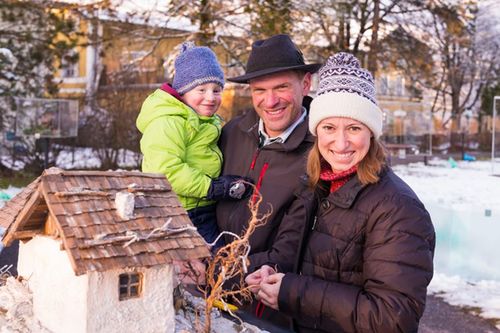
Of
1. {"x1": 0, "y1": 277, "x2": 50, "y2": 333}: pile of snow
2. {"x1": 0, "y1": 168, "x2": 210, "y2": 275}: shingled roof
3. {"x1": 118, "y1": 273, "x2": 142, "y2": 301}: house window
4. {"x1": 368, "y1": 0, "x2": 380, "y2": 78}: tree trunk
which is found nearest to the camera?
{"x1": 0, "y1": 168, "x2": 210, "y2": 275}: shingled roof

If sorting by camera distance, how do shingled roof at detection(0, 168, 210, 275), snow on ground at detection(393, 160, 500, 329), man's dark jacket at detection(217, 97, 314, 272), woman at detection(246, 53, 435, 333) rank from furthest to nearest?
1. snow on ground at detection(393, 160, 500, 329)
2. man's dark jacket at detection(217, 97, 314, 272)
3. woman at detection(246, 53, 435, 333)
4. shingled roof at detection(0, 168, 210, 275)

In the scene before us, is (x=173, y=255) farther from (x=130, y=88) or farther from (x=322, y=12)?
(x=130, y=88)

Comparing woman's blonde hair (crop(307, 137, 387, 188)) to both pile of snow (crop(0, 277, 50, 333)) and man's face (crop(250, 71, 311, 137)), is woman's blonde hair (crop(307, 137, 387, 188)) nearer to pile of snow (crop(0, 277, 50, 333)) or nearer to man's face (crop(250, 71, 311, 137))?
man's face (crop(250, 71, 311, 137))

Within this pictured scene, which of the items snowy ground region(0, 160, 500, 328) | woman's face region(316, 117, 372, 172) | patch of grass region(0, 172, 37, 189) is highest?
woman's face region(316, 117, 372, 172)

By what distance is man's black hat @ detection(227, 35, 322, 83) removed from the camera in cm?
322

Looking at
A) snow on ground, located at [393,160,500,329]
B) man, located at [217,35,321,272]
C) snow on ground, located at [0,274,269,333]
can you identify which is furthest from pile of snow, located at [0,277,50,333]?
snow on ground, located at [393,160,500,329]

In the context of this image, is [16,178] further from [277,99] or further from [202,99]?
[277,99]

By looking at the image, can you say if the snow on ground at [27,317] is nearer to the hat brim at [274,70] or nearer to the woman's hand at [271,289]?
the woman's hand at [271,289]

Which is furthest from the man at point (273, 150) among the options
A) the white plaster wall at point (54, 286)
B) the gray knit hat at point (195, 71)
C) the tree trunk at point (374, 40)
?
the tree trunk at point (374, 40)

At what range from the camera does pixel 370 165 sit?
2545 millimetres

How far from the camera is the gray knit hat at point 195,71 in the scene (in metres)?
3.36

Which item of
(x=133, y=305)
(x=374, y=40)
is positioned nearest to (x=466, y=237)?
(x=133, y=305)

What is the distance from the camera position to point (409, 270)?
2.31 m

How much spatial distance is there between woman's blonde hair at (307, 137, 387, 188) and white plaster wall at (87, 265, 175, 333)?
0.88 m
